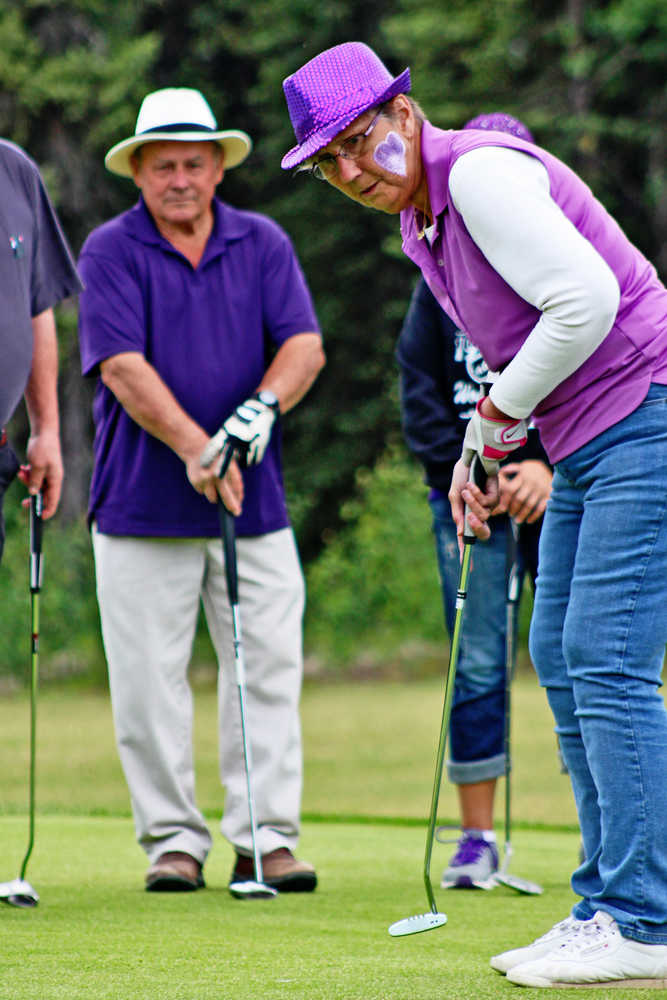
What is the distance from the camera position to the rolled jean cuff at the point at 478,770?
13.4 ft

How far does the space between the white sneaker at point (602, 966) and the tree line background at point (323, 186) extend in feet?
36.3

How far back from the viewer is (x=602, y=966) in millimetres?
2498

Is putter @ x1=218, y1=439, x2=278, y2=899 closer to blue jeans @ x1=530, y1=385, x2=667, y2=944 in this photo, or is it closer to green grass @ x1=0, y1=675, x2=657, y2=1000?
green grass @ x1=0, y1=675, x2=657, y2=1000

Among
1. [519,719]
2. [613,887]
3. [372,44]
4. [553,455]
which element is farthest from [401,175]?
[372,44]

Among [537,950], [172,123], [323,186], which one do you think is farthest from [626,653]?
[323,186]

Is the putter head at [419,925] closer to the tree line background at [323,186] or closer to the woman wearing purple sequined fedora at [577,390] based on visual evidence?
the woman wearing purple sequined fedora at [577,390]

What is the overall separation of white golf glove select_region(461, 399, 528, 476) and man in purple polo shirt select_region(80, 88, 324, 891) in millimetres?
1301

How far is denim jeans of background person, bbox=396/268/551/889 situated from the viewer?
404 cm

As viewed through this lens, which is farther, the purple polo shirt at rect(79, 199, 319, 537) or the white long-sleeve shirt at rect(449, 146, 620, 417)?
the purple polo shirt at rect(79, 199, 319, 537)

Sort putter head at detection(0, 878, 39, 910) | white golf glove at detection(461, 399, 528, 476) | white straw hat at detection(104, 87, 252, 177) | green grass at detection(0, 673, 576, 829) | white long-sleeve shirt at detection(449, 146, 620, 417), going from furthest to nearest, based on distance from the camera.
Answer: green grass at detection(0, 673, 576, 829), white straw hat at detection(104, 87, 252, 177), putter head at detection(0, 878, 39, 910), white golf glove at detection(461, 399, 528, 476), white long-sleeve shirt at detection(449, 146, 620, 417)

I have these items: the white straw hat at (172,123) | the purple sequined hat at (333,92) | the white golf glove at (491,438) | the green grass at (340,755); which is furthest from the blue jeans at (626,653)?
the green grass at (340,755)

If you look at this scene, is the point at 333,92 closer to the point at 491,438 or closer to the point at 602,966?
the point at 491,438

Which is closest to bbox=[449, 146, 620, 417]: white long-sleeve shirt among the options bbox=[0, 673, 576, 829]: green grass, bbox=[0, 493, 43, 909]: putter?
bbox=[0, 493, 43, 909]: putter

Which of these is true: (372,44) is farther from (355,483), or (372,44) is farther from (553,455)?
(553,455)
